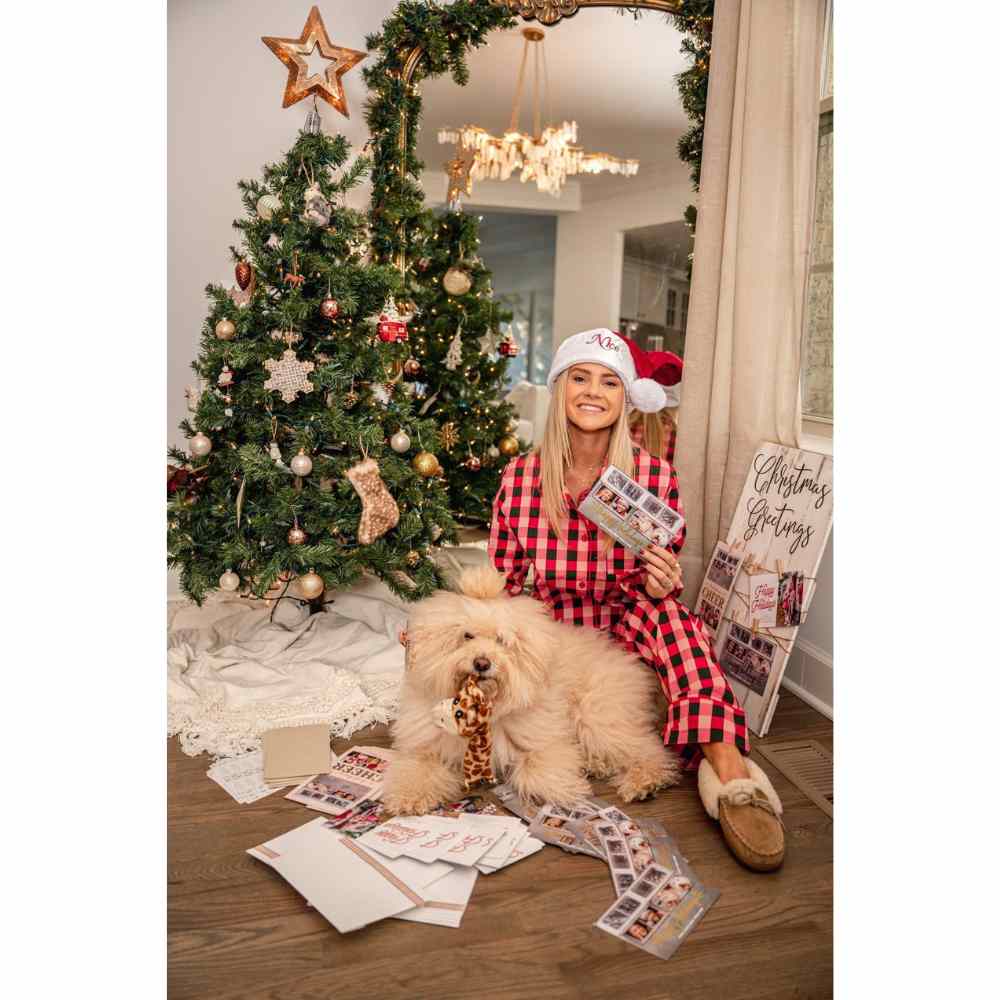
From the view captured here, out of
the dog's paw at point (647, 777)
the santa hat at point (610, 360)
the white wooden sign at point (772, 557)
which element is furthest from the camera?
the white wooden sign at point (772, 557)

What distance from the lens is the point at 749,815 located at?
1.81 metres

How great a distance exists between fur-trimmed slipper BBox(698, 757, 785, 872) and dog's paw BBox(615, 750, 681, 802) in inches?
4.1

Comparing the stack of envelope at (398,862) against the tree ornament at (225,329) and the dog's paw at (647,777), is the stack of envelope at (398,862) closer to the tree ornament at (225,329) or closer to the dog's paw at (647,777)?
Result: the dog's paw at (647,777)

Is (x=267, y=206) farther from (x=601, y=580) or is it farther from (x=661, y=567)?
(x=661, y=567)

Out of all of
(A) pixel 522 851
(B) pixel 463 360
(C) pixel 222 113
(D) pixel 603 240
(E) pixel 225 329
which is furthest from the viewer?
(D) pixel 603 240

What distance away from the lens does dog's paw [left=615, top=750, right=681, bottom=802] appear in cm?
201

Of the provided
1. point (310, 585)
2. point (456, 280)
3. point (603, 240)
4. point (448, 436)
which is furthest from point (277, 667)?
point (603, 240)

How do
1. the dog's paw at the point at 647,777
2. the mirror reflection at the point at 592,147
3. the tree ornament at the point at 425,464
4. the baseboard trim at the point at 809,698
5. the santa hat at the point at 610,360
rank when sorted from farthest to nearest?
1. the mirror reflection at the point at 592,147
2. the tree ornament at the point at 425,464
3. the baseboard trim at the point at 809,698
4. the santa hat at the point at 610,360
5. the dog's paw at the point at 647,777

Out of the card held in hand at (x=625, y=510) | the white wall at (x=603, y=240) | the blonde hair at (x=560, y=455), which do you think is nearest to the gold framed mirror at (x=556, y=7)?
the white wall at (x=603, y=240)

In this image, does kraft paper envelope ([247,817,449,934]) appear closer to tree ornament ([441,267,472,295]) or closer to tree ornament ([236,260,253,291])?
tree ornament ([236,260,253,291])

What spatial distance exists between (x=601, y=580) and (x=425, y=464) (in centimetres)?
98

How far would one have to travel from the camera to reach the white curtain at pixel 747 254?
8.61 feet

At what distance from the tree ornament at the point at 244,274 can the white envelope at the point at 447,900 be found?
2.07 meters
